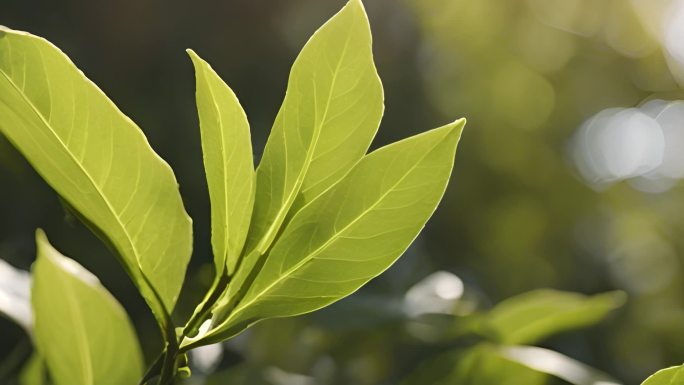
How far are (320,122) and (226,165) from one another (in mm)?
43

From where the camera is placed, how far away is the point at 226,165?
12.3 inches

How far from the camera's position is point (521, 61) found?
1777 mm

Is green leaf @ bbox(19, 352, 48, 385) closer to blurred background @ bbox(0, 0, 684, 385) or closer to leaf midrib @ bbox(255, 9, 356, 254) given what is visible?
blurred background @ bbox(0, 0, 684, 385)

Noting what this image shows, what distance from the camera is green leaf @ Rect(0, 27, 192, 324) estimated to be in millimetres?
276

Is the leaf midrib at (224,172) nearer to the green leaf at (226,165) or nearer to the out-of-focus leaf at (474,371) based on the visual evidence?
the green leaf at (226,165)

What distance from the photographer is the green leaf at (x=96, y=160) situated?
0.91 ft

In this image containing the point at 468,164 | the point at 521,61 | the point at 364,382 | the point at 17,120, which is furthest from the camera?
the point at 521,61

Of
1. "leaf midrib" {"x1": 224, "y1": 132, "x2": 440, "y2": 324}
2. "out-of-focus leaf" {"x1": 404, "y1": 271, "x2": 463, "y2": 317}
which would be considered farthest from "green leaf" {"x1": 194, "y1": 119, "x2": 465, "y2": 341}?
"out-of-focus leaf" {"x1": 404, "y1": 271, "x2": 463, "y2": 317}

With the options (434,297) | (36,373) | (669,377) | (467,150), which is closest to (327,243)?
(669,377)

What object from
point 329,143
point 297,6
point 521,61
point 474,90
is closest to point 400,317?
point 329,143

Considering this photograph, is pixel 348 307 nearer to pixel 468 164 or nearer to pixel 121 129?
pixel 121 129

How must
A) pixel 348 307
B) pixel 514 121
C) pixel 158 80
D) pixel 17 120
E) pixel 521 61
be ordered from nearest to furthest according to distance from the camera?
pixel 17 120
pixel 348 307
pixel 158 80
pixel 514 121
pixel 521 61

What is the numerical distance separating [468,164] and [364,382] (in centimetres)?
78

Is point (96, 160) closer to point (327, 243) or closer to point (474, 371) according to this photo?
point (327, 243)
